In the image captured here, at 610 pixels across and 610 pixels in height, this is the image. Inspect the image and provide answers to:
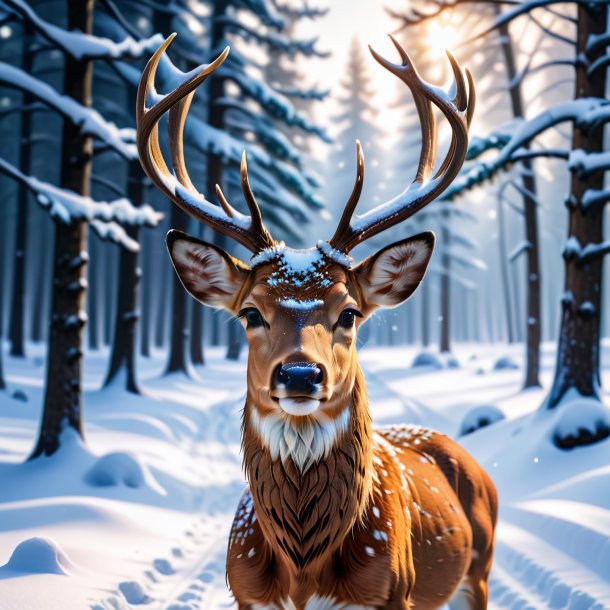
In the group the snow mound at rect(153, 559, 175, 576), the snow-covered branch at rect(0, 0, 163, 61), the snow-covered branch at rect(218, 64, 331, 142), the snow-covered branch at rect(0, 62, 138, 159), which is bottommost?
the snow mound at rect(153, 559, 175, 576)

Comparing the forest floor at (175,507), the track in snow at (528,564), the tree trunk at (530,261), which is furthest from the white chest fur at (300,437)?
the tree trunk at (530,261)

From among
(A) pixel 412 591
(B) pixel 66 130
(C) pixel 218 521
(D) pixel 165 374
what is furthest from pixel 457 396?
(A) pixel 412 591

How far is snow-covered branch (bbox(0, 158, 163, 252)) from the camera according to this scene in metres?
7.61

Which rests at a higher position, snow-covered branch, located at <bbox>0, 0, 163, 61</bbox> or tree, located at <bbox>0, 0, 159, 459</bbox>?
snow-covered branch, located at <bbox>0, 0, 163, 61</bbox>

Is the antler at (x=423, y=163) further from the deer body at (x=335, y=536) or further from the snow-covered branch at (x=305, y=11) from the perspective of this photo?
the snow-covered branch at (x=305, y=11)

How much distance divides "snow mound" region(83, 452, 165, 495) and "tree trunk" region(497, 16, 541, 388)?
10.3 metres

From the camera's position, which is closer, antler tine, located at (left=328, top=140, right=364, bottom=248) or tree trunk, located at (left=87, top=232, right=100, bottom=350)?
antler tine, located at (left=328, top=140, right=364, bottom=248)

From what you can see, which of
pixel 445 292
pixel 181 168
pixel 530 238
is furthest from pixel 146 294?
pixel 181 168

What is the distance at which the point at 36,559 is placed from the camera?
15.3 feet

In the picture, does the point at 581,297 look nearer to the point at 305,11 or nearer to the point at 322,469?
the point at 322,469

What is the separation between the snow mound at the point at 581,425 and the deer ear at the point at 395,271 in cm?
545

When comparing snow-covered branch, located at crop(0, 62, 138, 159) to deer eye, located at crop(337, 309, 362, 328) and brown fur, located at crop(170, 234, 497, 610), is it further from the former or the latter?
deer eye, located at crop(337, 309, 362, 328)

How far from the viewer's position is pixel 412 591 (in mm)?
3195

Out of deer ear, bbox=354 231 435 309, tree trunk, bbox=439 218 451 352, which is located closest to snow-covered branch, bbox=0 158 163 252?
deer ear, bbox=354 231 435 309
